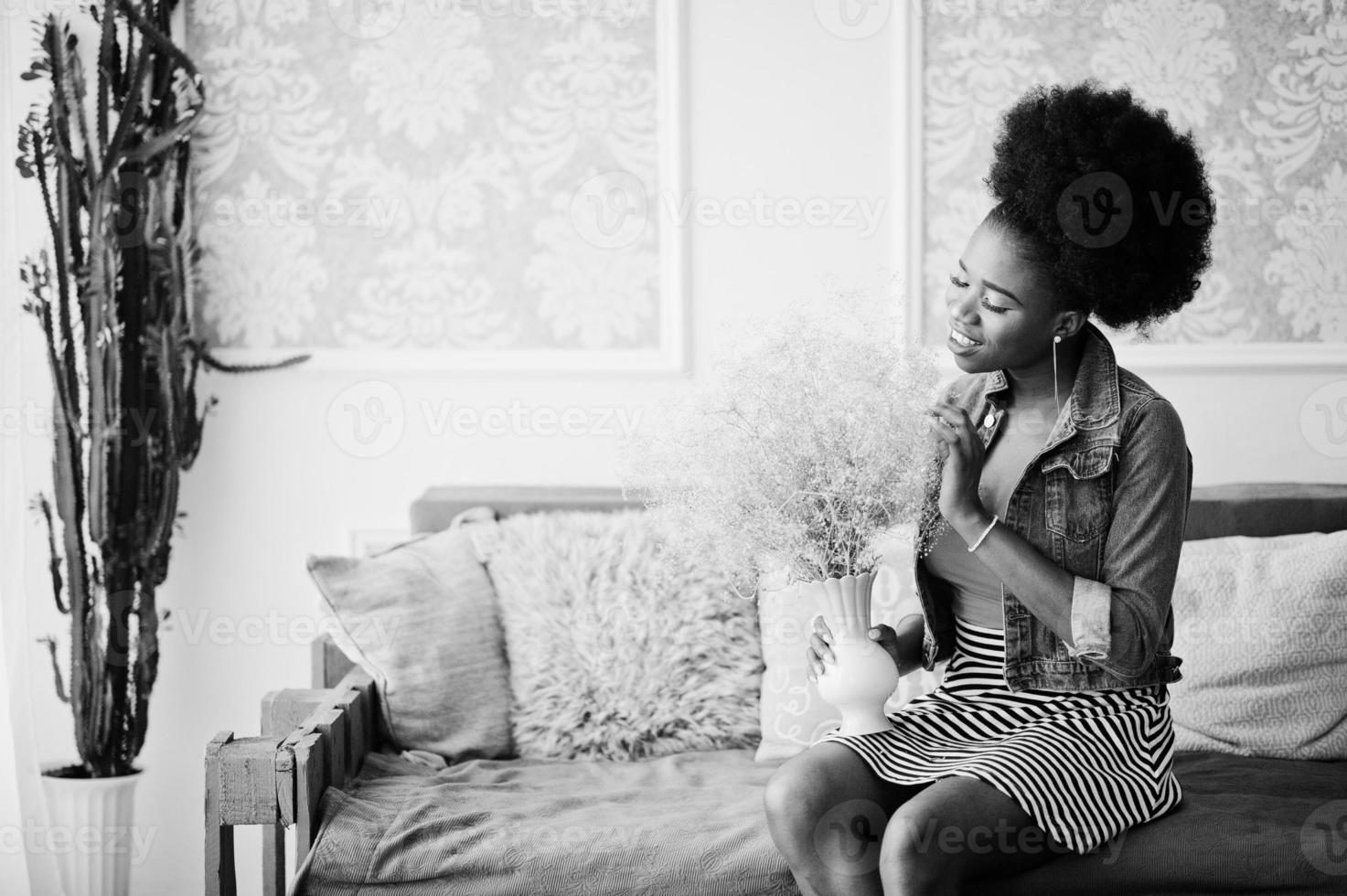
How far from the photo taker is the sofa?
188 centimetres

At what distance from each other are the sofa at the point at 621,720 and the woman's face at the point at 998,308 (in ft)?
2.45

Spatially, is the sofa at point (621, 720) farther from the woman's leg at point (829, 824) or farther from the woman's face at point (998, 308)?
the woman's face at point (998, 308)

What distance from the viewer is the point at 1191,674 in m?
2.33

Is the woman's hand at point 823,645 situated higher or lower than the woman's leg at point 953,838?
higher

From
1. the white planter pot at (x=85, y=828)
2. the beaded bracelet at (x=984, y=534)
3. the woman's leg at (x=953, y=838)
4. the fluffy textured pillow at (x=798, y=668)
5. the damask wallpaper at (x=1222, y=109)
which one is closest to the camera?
the woman's leg at (x=953, y=838)

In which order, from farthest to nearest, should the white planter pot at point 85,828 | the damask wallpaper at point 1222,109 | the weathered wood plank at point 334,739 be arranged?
the damask wallpaper at point 1222,109, the white planter pot at point 85,828, the weathered wood plank at point 334,739

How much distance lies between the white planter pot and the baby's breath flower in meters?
1.72

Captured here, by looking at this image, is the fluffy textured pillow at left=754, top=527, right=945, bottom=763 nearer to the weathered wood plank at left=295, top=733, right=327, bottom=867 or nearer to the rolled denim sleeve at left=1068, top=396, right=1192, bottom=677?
the rolled denim sleeve at left=1068, top=396, right=1192, bottom=677

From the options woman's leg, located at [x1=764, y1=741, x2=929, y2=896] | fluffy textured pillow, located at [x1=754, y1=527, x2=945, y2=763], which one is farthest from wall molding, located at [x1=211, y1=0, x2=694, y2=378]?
woman's leg, located at [x1=764, y1=741, x2=929, y2=896]

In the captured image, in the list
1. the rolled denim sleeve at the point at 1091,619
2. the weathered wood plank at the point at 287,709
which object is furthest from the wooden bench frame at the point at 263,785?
the rolled denim sleeve at the point at 1091,619

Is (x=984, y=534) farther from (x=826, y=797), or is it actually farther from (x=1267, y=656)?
(x=1267, y=656)

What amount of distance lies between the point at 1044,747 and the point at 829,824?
0.32m

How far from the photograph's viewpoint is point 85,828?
2.67 metres

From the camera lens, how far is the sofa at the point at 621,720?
6.17 feet
